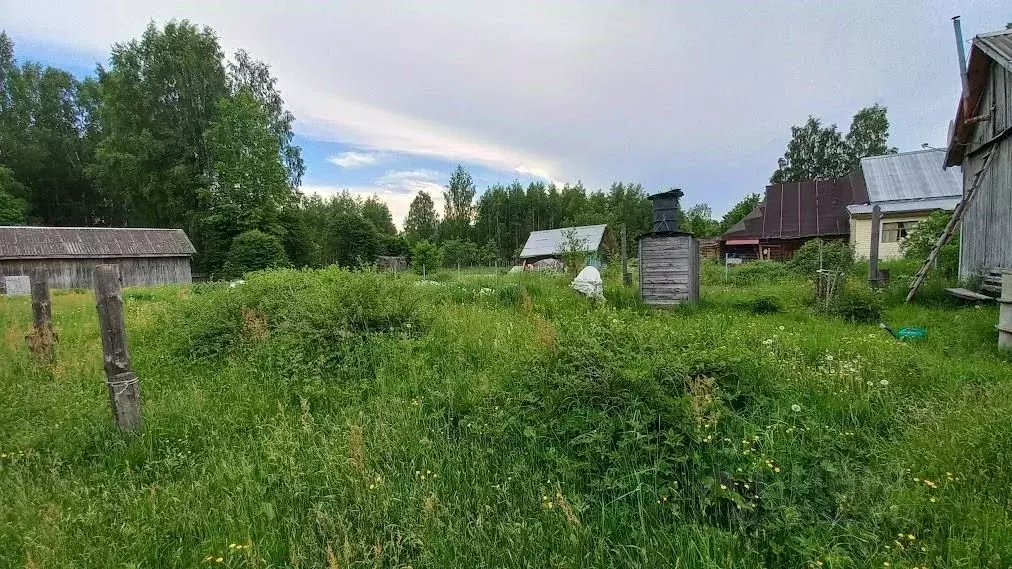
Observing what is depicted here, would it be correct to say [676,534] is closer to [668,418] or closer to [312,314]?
[668,418]

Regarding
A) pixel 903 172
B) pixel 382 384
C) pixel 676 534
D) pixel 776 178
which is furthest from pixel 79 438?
pixel 776 178

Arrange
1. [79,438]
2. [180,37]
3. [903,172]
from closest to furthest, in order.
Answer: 1. [79,438]
2. [903,172]
3. [180,37]

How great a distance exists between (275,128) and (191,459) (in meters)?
38.7

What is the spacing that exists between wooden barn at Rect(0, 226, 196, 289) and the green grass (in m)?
25.9

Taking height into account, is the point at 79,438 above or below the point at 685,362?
below

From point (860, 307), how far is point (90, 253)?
35632 millimetres

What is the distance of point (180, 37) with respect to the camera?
30703mm

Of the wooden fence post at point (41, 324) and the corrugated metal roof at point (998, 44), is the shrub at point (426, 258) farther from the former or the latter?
the corrugated metal roof at point (998, 44)

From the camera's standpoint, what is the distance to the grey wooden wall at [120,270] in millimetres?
23188

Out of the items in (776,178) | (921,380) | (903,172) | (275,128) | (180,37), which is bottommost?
(921,380)

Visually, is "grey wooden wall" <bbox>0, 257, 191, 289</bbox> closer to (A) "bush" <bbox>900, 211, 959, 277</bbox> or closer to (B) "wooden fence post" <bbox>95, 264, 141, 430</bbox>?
(B) "wooden fence post" <bbox>95, 264, 141, 430</bbox>

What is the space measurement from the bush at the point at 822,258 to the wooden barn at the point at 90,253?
31.9 meters

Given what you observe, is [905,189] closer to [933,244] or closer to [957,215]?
[933,244]

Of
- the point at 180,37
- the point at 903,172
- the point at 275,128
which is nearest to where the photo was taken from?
the point at 903,172
